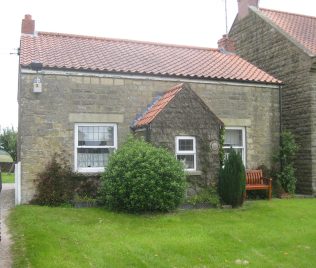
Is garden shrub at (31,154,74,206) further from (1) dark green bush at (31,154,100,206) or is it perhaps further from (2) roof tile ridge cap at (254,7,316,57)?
(2) roof tile ridge cap at (254,7,316,57)

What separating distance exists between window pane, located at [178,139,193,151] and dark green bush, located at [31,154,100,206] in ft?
9.70

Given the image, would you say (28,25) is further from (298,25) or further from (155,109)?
(298,25)

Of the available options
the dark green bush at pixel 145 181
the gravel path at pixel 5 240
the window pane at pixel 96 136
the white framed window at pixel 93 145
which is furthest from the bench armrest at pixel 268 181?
the gravel path at pixel 5 240

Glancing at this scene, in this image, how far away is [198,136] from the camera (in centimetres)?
1418

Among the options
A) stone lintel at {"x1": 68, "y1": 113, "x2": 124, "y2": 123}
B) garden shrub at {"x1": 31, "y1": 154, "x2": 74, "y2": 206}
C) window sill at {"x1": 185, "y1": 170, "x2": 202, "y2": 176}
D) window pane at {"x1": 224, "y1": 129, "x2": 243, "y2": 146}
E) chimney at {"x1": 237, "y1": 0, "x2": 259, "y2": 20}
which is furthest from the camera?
chimney at {"x1": 237, "y1": 0, "x2": 259, "y2": 20}

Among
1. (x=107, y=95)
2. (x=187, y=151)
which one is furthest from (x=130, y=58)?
(x=187, y=151)

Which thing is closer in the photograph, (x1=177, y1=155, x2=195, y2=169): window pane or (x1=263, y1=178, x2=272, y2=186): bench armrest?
(x1=177, y1=155, x2=195, y2=169): window pane

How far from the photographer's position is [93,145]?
1484 cm

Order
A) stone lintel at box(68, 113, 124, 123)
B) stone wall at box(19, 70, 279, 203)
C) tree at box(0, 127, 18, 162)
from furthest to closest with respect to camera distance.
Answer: tree at box(0, 127, 18, 162) → stone lintel at box(68, 113, 124, 123) → stone wall at box(19, 70, 279, 203)

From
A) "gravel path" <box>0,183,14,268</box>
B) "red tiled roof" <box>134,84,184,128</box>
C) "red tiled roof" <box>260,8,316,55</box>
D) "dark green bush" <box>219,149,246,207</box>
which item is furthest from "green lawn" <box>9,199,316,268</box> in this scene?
"red tiled roof" <box>260,8,316,55</box>

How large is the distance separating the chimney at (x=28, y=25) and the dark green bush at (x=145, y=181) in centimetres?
801

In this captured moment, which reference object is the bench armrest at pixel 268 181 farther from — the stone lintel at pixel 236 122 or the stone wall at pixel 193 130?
the stone wall at pixel 193 130

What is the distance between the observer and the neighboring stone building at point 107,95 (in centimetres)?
1407

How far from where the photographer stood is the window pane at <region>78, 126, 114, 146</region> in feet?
48.4
